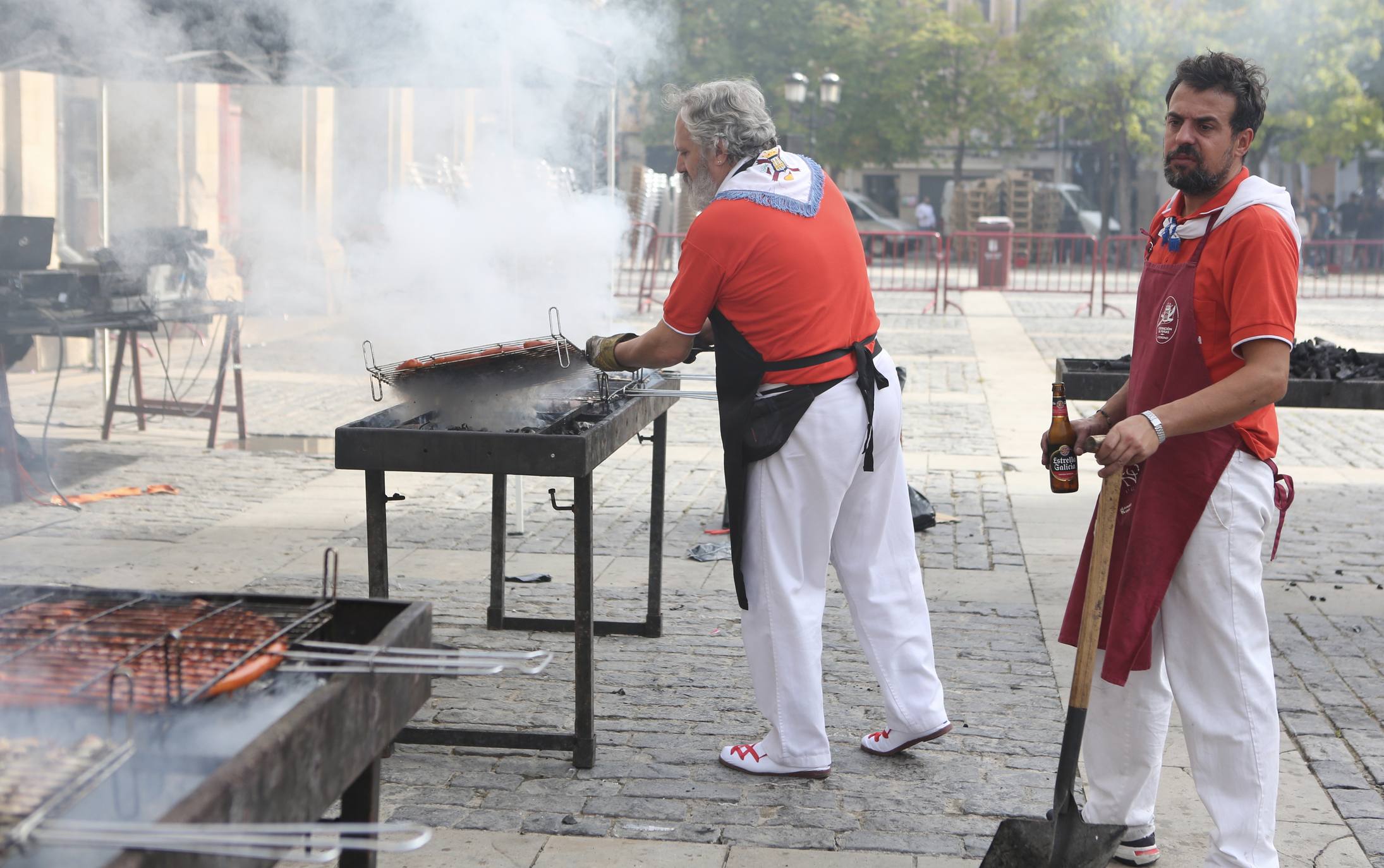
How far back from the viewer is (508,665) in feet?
7.05

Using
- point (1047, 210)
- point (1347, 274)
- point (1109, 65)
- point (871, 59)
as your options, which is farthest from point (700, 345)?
point (871, 59)

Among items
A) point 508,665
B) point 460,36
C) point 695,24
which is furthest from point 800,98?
point 508,665

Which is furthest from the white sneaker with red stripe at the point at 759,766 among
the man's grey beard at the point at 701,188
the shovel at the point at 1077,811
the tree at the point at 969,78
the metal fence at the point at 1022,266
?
the tree at the point at 969,78

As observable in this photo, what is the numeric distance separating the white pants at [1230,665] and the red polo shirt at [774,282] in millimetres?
1127

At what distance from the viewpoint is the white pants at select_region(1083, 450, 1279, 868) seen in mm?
2971

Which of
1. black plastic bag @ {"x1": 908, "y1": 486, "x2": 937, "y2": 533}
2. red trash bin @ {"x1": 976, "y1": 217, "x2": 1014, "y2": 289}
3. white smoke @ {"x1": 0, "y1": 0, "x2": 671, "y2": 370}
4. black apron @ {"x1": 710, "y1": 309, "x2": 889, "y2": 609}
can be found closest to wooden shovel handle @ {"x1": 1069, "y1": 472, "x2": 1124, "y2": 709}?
black apron @ {"x1": 710, "y1": 309, "x2": 889, "y2": 609}

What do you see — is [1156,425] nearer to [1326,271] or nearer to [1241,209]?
[1241,209]

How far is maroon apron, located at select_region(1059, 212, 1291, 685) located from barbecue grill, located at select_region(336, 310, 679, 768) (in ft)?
4.70

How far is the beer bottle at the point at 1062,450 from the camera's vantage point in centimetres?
320

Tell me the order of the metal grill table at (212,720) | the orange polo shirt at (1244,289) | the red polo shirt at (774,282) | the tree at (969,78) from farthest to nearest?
the tree at (969,78) < the red polo shirt at (774,282) < the orange polo shirt at (1244,289) < the metal grill table at (212,720)

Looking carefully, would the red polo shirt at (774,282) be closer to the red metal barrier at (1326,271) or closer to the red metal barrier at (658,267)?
the red metal barrier at (658,267)

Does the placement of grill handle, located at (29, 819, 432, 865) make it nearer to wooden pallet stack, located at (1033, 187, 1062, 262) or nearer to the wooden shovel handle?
the wooden shovel handle

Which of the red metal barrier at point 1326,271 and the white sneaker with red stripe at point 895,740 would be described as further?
the red metal barrier at point 1326,271

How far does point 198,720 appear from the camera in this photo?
2062 millimetres
